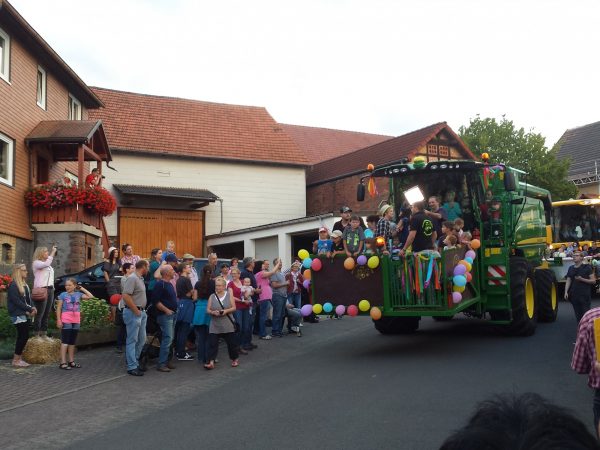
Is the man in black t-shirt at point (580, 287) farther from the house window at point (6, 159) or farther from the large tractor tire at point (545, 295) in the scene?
the house window at point (6, 159)

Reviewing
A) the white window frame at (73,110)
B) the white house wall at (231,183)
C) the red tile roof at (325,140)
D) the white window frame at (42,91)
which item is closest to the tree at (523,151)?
the red tile roof at (325,140)

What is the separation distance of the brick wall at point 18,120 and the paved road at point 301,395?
7.54 metres

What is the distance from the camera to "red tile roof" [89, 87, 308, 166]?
106ft

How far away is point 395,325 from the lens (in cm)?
1411

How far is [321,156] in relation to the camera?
43188 millimetres

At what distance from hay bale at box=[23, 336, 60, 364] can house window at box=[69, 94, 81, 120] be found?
1438 cm

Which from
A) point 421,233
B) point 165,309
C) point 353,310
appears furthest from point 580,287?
point 165,309

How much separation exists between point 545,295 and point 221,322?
275 inches

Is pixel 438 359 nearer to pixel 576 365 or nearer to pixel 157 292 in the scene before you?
pixel 157 292

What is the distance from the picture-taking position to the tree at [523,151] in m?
40.6

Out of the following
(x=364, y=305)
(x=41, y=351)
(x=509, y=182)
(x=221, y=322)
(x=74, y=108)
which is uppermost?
(x=74, y=108)

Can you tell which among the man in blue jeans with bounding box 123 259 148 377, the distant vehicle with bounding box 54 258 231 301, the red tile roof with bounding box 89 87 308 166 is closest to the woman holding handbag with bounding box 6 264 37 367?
the man in blue jeans with bounding box 123 259 148 377

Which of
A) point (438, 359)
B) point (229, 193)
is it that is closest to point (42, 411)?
point (438, 359)

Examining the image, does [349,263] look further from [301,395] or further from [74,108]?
[74,108]
